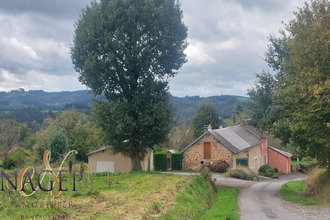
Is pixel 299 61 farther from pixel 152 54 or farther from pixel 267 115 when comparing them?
pixel 152 54

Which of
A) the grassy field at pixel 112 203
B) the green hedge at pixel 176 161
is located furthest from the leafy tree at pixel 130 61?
the green hedge at pixel 176 161

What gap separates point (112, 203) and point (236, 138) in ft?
115

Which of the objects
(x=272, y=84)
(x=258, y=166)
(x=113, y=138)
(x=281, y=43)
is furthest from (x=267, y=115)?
(x=258, y=166)

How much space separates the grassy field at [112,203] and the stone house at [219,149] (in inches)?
925

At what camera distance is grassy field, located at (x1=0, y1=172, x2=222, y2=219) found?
10609 mm

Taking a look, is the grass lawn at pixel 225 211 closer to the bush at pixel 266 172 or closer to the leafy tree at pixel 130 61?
the leafy tree at pixel 130 61

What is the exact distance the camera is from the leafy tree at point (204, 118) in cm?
6750

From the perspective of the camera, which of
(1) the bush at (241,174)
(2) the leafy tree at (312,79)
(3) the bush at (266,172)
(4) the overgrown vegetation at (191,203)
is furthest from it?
(3) the bush at (266,172)

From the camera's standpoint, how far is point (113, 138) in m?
25.0

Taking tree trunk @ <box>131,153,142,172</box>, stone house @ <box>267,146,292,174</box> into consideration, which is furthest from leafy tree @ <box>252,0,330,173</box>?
stone house @ <box>267,146,292,174</box>

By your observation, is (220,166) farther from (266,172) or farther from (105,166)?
(105,166)

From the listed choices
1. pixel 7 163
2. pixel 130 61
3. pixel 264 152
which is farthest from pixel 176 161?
pixel 130 61

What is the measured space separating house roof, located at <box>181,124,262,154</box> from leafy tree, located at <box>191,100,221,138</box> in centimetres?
1379

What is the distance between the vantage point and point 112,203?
41.4 feet
